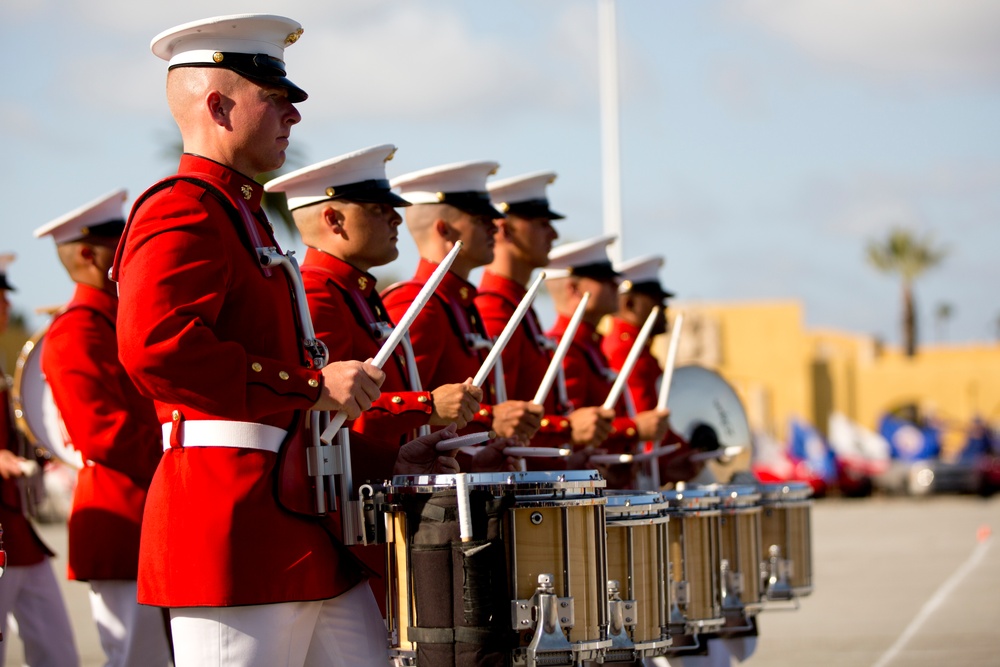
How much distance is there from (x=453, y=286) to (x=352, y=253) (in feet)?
3.47

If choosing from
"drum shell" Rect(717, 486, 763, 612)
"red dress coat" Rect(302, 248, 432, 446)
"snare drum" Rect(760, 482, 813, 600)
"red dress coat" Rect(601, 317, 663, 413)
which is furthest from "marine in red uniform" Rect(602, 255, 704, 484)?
"red dress coat" Rect(302, 248, 432, 446)

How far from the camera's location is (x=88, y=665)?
10992 millimetres

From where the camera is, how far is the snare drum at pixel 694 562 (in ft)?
20.4

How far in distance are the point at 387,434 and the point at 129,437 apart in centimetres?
181

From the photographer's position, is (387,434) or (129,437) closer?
(387,434)

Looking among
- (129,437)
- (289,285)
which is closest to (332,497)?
(289,285)

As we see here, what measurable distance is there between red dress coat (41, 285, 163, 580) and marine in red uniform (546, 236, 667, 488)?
7.39ft

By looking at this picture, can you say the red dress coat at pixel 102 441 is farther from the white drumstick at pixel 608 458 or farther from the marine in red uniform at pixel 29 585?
the white drumstick at pixel 608 458

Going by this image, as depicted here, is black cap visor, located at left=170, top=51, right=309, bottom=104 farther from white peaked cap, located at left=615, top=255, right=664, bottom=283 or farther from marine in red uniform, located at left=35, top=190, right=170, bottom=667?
white peaked cap, located at left=615, top=255, right=664, bottom=283

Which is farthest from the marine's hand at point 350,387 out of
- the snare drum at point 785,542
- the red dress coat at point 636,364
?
the red dress coat at point 636,364

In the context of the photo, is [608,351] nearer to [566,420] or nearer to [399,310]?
[566,420]

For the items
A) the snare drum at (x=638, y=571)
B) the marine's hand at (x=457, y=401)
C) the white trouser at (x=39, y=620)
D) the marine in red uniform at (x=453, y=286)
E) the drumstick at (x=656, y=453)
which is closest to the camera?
the marine's hand at (x=457, y=401)

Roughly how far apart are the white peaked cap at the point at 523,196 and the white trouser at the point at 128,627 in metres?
2.59

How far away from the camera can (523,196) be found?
7.72 metres
